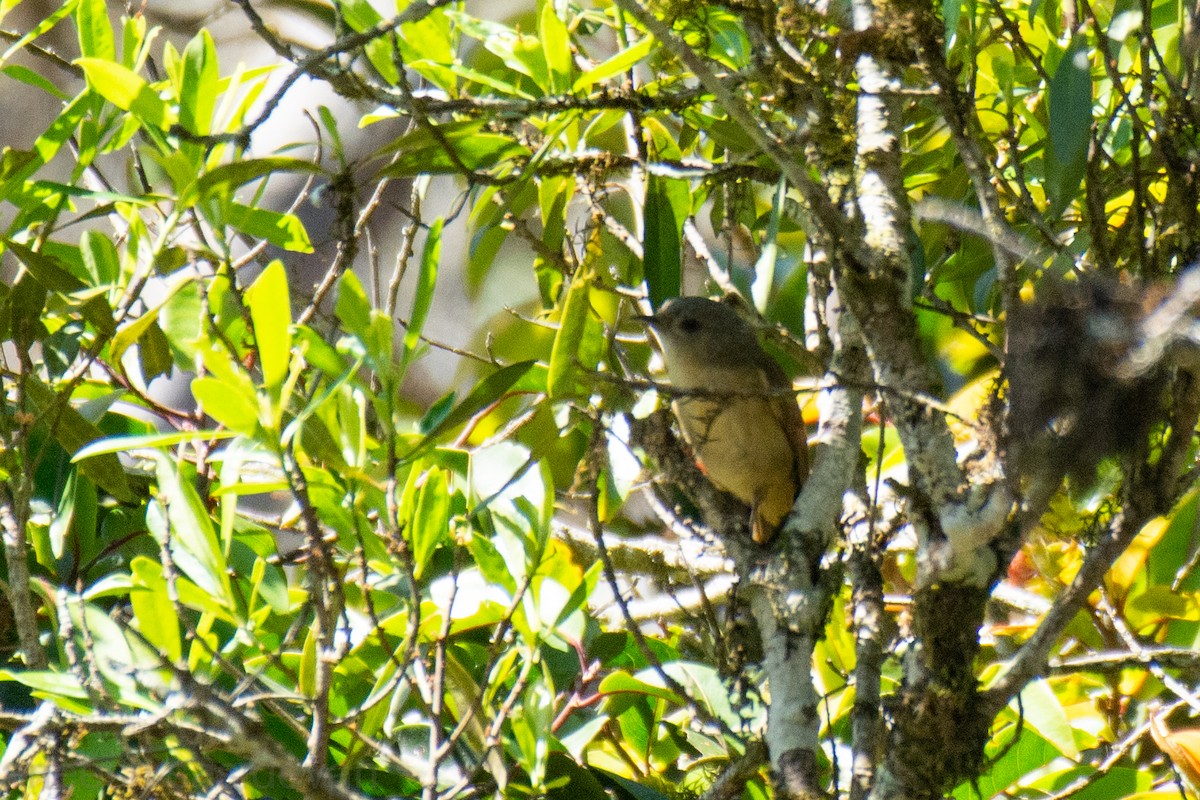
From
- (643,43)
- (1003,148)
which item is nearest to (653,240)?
(643,43)

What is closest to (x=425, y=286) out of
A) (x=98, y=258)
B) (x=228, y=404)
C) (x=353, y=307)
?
(x=353, y=307)

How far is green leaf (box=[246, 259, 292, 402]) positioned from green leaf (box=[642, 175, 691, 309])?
114 cm

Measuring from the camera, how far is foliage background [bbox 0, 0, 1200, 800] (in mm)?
1686

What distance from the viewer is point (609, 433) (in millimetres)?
2531

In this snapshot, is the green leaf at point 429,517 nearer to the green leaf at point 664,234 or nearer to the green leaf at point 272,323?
the green leaf at point 272,323

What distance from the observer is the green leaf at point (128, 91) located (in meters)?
1.85

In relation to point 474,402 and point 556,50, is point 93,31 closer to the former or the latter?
point 556,50

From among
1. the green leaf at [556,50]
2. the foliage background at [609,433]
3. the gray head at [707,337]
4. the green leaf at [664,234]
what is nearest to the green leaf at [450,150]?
the foliage background at [609,433]

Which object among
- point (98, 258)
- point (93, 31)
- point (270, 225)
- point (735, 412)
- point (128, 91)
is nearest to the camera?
point (128, 91)

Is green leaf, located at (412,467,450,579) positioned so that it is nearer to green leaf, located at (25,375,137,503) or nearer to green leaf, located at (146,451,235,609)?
green leaf, located at (146,451,235,609)

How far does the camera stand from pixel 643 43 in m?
2.08

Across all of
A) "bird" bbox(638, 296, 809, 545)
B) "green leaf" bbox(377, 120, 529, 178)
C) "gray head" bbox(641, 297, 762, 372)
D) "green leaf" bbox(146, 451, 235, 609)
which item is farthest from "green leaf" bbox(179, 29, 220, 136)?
"gray head" bbox(641, 297, 762, 372)

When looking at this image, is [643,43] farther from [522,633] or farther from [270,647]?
[270,647]

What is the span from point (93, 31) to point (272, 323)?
44.0 inches
